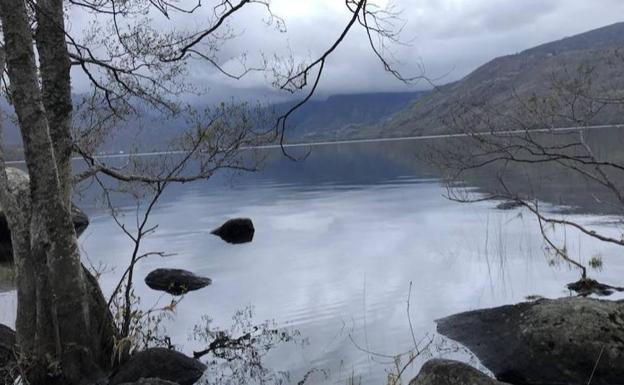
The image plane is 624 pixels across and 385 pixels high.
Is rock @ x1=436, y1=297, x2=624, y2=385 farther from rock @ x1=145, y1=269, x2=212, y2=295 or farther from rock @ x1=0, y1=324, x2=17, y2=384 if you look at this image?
rock @ x1=145, y1=269, x2=212, y2=295

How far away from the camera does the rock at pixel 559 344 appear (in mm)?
11572

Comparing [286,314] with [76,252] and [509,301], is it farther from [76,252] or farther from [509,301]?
[76,252]

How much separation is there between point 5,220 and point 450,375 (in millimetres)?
33683

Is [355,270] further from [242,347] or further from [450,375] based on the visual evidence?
[450,375]

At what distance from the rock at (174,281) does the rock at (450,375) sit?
16.1 meters

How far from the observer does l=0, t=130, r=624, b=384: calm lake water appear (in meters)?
16.5

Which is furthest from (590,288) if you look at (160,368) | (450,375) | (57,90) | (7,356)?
(7,356)

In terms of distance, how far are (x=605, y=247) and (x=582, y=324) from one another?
53.4ft

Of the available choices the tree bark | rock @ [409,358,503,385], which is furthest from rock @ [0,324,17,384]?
rock @ [409,358,503,385]

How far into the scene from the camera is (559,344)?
12.0 metres

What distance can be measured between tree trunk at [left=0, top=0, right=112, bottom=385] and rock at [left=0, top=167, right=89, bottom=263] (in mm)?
633

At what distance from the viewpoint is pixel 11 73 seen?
1005cm

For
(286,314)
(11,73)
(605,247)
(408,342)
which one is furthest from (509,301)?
(11,73)

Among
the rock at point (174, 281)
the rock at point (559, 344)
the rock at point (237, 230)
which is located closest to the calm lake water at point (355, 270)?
the rock at point (174, 281)
